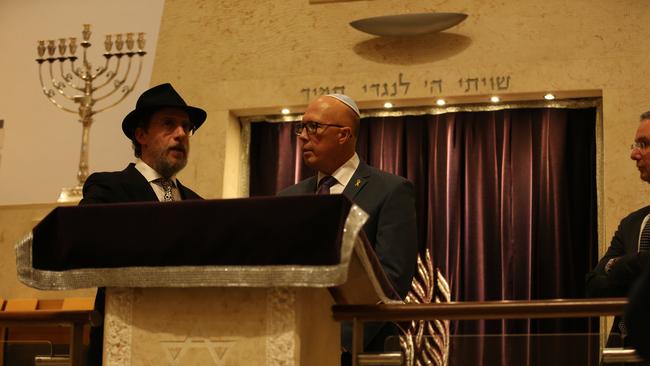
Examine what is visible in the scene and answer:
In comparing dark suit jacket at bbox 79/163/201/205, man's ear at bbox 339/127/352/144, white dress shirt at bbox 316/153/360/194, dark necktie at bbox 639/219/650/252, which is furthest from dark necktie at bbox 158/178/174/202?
dark necktie at bbox 639/219/650/252

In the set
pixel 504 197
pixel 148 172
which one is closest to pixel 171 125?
pixel 148 172

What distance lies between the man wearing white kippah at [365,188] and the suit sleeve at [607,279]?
38.9 inches

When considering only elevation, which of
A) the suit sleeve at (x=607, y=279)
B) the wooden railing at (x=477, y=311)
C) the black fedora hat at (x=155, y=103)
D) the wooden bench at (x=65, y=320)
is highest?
the black fedora hat at (x=155, y=103)

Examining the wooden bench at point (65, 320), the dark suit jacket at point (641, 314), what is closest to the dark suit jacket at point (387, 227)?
the wooden bench at point (65, 320)

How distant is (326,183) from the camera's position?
4.61 metres

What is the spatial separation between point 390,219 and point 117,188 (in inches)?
41.4

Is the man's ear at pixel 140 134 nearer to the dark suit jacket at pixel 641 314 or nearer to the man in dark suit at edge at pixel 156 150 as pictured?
the man in dark suit at edge at pixel 156 150

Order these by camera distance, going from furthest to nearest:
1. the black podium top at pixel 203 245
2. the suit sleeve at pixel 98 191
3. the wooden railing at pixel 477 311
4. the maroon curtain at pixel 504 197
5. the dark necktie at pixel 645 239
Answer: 1. the maroon curtain at pixel 504 197
2. the dark necktie at pixel 645 239
3. the suit sleeve at pixel 98 191
4. the wooden railing at pixel 477 311
5. the black podium top at pixel 203 245

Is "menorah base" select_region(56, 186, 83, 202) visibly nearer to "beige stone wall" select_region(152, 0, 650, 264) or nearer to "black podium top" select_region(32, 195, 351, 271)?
"beige stone wall" select_region(152, 0, 650, 264)

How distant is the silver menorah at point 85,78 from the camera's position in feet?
29.5

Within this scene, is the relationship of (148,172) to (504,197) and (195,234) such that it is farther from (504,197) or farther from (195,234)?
(504,197)

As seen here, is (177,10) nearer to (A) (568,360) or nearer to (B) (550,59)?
(B) (550,59)

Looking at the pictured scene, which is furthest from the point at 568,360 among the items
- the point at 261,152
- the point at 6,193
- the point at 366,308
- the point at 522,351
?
the point at 6,193

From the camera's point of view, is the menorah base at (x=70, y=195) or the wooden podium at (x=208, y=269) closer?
the wooden podium at (x=208, y=269)
